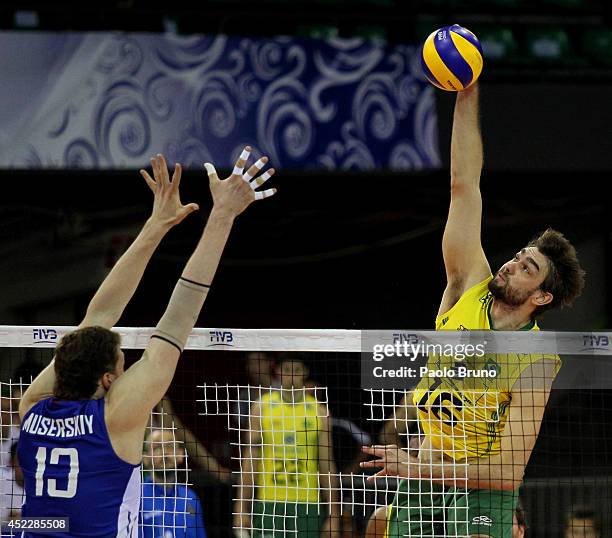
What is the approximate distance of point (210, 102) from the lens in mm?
12234

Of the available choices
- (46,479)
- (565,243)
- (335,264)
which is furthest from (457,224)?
(335,264)

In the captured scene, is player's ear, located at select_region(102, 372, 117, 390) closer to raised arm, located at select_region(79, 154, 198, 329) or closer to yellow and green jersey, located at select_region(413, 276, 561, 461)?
raised arm, located at select_region(79, 154, 198, 329)

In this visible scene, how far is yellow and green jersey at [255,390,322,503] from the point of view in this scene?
22.2 ft

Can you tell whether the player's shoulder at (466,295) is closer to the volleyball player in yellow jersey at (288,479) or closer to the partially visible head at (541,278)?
the partially visible head at (541,278)

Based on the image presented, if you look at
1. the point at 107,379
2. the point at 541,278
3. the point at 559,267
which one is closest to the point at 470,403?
the point at 541,278

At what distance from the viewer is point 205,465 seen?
8453 mm

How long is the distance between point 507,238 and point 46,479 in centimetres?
988

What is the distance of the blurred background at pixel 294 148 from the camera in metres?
12.1

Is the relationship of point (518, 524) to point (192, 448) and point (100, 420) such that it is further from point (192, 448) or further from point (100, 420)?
point (192, 448)

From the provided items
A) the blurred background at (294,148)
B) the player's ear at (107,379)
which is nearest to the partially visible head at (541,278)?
the player's ear at (107,379)

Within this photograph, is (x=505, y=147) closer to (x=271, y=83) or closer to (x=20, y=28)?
(x=271, y=83)

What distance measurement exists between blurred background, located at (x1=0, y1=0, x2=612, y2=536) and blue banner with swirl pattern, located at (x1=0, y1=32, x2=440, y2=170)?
0.8 inches

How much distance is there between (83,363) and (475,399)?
8.15 feet

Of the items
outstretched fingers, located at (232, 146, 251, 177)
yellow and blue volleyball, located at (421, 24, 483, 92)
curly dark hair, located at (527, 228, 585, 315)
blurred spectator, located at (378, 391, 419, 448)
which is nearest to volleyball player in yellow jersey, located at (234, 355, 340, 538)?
blurred spectator, located at (378, 391, 419, 448)
